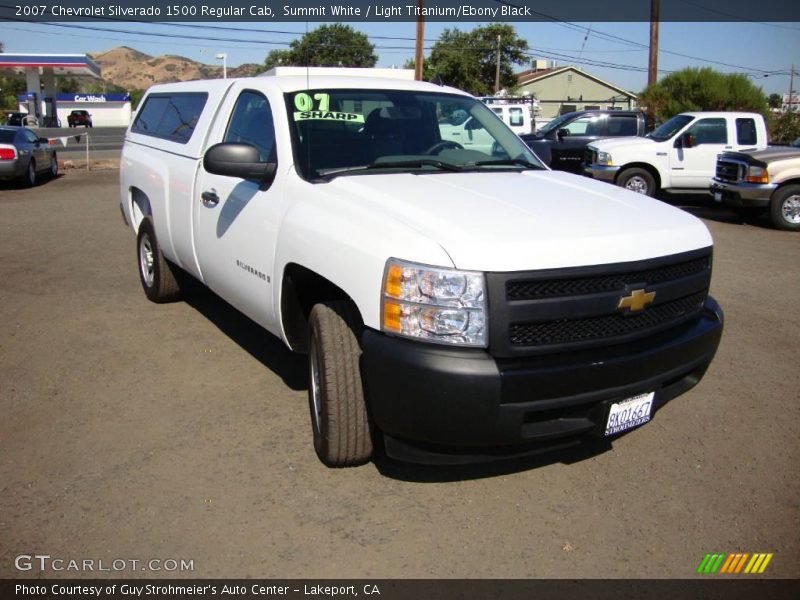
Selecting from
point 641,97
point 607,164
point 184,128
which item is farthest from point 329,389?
point 641,97

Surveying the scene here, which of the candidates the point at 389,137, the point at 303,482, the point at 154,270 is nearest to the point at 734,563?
the point at 303,482

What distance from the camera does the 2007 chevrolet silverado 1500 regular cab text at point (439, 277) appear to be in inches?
118

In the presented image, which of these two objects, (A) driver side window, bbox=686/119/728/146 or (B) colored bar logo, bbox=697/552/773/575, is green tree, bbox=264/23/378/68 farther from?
(B) colored bar logo, bbox=697/552/773/575

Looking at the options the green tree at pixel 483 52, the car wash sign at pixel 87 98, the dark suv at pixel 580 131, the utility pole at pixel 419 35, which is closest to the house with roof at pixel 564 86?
the green tree at pixel 483 52

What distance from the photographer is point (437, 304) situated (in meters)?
2.98

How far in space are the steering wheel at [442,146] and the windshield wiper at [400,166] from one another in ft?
0.39

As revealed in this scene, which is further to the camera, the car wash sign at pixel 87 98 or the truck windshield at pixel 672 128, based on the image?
the car wash sign at pixel 87 98

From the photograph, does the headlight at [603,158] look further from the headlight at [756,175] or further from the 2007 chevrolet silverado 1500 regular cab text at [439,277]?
the 2007 chevrolet silverado 1500 regular cab text at [439,277]

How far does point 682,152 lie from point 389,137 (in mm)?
11930

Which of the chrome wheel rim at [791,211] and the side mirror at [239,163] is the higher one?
the side mirror at [239,163]

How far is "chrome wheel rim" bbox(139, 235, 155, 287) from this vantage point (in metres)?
6.57

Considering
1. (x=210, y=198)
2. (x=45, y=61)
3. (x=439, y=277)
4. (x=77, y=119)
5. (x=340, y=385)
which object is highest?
(x=45, y=61)

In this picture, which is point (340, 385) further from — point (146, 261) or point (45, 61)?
point (45, 61)

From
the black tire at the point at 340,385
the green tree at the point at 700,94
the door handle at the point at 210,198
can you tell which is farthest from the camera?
the green tree at the point at 700,94
